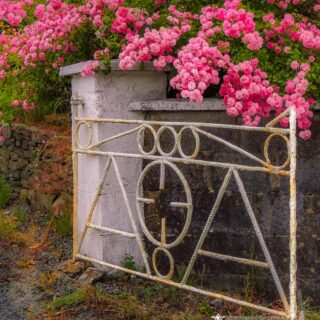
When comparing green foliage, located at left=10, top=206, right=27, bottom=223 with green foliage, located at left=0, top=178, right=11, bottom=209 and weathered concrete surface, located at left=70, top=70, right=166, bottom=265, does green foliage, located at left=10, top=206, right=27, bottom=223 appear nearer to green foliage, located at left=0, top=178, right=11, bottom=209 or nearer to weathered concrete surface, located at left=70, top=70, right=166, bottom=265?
green foliage, located at left=0, top=178, right=11, bottom=209

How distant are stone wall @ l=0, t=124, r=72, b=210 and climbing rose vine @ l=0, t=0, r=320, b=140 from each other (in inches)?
40.3

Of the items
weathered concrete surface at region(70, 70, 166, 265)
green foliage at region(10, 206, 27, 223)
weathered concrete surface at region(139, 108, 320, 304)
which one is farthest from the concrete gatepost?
green foliage at region(10, 206, 27, 223)

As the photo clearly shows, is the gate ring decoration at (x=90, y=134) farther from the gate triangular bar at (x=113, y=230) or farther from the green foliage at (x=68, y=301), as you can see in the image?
the green foliage at (x=68, y=301)

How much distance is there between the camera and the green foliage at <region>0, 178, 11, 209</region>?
281 inches

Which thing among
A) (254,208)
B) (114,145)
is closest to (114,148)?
(114,145)

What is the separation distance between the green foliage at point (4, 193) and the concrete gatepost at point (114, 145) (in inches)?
87.1

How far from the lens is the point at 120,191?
Answer: 513 centimetres

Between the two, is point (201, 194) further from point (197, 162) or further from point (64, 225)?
point (64, 225)

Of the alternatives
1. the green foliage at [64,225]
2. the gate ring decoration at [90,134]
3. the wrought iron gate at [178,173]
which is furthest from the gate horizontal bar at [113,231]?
the green foliage at [64,225]

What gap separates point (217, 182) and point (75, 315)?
136 cm

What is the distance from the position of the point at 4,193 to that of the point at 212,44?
3.35 m

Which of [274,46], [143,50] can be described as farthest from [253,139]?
[143,50]

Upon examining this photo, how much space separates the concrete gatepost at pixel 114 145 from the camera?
5.07 meters

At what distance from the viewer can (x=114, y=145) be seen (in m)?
5.08
